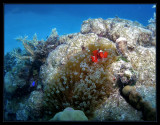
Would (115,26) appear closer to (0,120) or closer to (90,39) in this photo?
(90,39)

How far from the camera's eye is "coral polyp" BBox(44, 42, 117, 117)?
3.31 meters

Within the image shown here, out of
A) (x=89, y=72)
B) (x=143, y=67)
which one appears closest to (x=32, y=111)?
(x=89, y=72)

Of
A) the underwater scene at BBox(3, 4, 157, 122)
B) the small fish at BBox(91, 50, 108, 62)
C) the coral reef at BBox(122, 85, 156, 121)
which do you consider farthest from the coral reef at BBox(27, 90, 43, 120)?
the coral reef at BBox(122, 85, 156, 121)

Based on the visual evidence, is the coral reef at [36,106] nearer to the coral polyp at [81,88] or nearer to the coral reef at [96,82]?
the coral reef at [96,82]

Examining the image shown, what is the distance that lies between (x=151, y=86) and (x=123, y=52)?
4.96ft

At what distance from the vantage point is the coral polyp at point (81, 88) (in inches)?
130

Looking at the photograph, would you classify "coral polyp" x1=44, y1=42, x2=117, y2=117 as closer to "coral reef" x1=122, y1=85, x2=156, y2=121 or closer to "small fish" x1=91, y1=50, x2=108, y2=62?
"small fish" x1=91, y1=50, x2=108, y2=62

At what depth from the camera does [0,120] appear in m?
3.10

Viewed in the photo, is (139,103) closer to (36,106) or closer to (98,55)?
(98,55)

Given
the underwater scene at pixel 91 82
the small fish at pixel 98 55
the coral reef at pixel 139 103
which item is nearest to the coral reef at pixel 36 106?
the underwater scene at pixel 91 82

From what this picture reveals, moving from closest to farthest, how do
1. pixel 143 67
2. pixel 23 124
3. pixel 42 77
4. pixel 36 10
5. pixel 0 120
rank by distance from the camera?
pixel 23 124
pixel 0 120
pixel 143 67
pixel 42 77
pixel 36 10

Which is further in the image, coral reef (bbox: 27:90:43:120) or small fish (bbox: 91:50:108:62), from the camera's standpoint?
coral reef (bbox: 27:90:43:120)

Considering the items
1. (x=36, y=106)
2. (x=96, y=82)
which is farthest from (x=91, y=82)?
(x=36, y=106)

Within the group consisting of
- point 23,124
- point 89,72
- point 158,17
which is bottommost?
point 23,124
